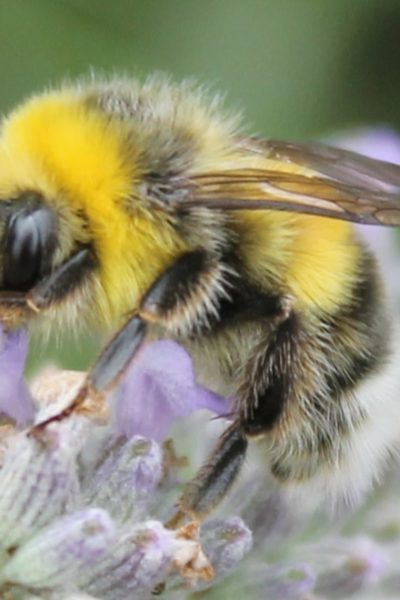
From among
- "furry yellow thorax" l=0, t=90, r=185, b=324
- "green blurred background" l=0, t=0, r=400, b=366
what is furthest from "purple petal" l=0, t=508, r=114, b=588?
"green blurred background" l=0, t=0, r=400, b=366

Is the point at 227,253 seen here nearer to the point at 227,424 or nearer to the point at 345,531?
the point at 227,424

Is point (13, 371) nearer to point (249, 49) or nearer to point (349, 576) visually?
point (349, 576)

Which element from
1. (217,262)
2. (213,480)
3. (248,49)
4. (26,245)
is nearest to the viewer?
(26,245)

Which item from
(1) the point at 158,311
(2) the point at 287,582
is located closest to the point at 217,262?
(1) the point at 158,311

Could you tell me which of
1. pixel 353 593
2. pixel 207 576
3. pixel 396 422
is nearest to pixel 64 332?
pixel 207 576

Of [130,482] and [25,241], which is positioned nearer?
[25,241]

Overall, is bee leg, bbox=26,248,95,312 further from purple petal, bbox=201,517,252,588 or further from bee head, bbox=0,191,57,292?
purple petal, bbox=201,517,252,588

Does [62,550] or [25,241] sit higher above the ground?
[25,241]

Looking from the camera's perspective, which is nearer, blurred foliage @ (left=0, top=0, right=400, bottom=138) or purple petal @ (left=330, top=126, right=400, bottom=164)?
purple petal @ (left=330, top=126, right=400, bottom=164)
